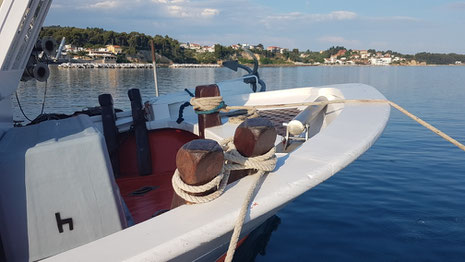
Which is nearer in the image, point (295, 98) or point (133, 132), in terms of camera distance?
point (133, 132)

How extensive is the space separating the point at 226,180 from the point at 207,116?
1956 millimetres

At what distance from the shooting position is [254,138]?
1.80 meters

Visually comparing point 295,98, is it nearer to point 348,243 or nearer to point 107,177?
point 348,243

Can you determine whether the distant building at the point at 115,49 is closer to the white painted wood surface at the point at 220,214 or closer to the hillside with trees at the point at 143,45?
the hillside with trees at the point at 143,45

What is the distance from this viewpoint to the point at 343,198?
6.39m

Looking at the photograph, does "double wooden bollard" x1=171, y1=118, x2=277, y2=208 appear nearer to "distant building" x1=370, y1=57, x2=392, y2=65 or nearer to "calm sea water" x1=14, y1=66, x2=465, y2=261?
"calm sea water" x1=14, y1=66, x2=465, y2=261

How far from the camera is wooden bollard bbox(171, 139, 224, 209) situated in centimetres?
151

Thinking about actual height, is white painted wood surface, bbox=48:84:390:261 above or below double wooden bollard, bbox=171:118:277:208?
below

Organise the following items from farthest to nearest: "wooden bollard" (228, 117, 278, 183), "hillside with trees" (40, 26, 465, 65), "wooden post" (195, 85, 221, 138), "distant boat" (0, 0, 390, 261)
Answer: "hillside with trees" (40, 26, 465, 65)
"wooden post" (195, 85, 221, 138)
"wooden bollard" (228, 117, 278, 183)
"distant boat" (0, 0, 390, 261)

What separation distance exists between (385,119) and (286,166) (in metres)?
1.51

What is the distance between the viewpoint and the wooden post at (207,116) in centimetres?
351

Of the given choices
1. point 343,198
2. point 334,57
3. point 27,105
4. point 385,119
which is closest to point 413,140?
point 343,198

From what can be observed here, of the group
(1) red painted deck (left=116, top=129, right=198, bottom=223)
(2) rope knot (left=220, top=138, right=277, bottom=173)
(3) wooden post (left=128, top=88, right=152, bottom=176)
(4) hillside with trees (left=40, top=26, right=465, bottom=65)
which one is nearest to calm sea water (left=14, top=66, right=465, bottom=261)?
(1) red painted deck (left=116, top=129, right=198, bottom=223)

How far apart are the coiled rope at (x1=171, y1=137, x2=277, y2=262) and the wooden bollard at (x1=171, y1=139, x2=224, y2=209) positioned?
30 mm
